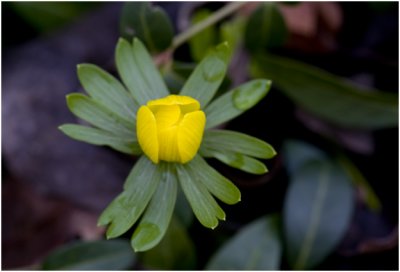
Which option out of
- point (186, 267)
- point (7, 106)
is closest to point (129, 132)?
point (186, 267)

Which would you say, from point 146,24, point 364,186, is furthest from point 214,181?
point 364,186

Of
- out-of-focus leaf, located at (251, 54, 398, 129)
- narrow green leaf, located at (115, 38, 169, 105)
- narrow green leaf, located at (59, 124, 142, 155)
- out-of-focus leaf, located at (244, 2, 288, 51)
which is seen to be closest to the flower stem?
out-of-focus leaf, located at (244, 2, 288, 51)

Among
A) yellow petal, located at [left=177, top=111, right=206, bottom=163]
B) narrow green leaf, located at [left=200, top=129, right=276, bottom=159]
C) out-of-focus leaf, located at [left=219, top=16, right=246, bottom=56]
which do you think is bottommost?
out-of-focus leaf, located at [left=219, top=16, right=246, bottom=56]

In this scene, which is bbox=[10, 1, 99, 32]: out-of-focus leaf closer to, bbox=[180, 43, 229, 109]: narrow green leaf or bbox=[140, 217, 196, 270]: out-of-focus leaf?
bbox=[140, 217, 196, 270]: out-of-focus leaf

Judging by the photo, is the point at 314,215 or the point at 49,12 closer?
the point at 314,215

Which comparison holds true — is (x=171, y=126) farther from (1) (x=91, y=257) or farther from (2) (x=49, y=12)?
(2) (x=49, y=12)

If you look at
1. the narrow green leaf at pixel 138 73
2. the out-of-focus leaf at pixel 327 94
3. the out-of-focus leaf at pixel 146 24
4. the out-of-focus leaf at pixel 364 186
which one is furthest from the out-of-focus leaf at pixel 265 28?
the narrow green leaf at pixel 138 73
